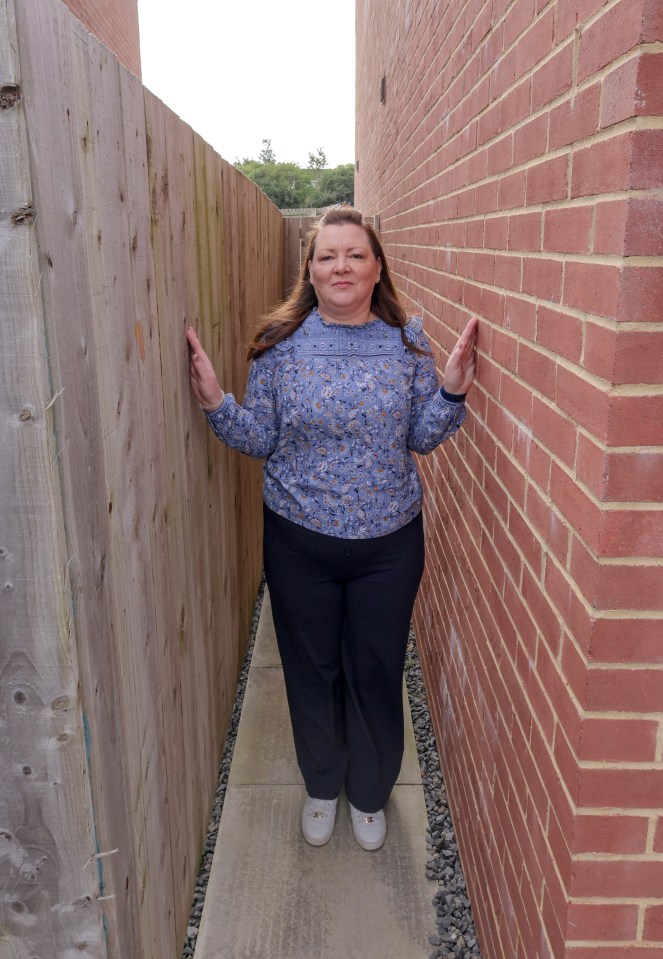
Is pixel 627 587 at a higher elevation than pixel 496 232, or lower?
lower

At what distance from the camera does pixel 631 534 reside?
148 centimetres

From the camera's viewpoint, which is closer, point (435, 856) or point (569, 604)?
point (569, 604)

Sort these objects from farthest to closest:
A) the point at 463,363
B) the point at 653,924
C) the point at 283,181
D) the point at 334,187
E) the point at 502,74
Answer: the point at 283,181 → the point at 334,187 → the point at 463,363 → the point at 502,74 → the point at 653,924

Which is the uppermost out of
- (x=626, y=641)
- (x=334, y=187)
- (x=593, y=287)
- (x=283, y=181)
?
(x=283, y=181)

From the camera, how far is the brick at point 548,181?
1694 millimetres

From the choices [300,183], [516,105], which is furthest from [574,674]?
[300,183]

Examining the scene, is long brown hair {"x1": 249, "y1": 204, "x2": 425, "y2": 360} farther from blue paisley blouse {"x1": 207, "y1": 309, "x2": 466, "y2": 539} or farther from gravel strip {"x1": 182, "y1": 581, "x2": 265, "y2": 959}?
gravel strip {"x1": 182, "y1": 581, "x2": 265, "y2": 959}

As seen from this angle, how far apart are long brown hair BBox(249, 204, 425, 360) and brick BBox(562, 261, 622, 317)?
45.4 inches

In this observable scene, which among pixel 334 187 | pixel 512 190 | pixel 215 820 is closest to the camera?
pixel 512 190

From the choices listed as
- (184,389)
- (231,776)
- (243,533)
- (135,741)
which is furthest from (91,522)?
(243,533)

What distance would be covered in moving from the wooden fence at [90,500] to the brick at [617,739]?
93 cm

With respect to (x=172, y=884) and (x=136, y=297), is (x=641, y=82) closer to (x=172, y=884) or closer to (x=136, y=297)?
(x=136, y=297)

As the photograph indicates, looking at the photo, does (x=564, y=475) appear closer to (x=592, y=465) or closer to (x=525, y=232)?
(x=592, y=465)

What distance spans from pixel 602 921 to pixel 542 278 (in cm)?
133
